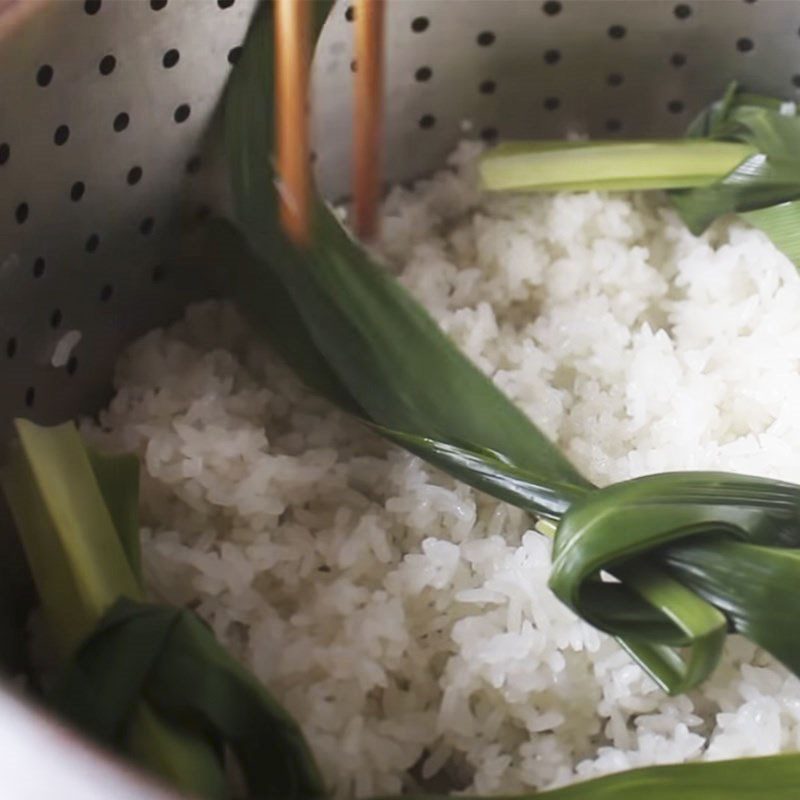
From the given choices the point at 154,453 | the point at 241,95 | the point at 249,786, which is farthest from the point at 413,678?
the point at 241,95

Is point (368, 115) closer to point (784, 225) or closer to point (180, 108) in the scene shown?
point (180, 108)

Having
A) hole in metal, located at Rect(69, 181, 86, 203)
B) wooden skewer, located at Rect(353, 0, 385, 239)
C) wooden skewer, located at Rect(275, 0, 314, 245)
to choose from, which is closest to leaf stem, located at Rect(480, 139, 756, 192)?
wooden skewer, located at Rect(353, 0, 385, 239)

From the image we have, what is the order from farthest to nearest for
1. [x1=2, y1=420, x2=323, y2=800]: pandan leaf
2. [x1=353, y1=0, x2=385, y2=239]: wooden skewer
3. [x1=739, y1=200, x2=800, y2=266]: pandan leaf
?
1. [x1=739, y1=200, x2=800, y2=266]: pandan leaf
2. [x1=353, y1=0, x2=385, y2=239]: wooden skewer
3. [x1=2, y1=420, x2=323, y2=800]: pandan leaf

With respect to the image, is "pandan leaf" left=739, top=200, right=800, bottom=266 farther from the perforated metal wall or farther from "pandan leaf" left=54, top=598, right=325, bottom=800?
"pandan leaf" left=54, top=598, right=325, bottom=800

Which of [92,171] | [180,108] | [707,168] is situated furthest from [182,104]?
[707,168]

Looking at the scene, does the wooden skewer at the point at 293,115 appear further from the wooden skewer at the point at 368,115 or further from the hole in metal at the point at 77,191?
the hole in metal at the point at 77,191

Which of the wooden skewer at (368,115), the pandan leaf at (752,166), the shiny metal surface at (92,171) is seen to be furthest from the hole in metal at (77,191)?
the pandan leaf at (752,166)
